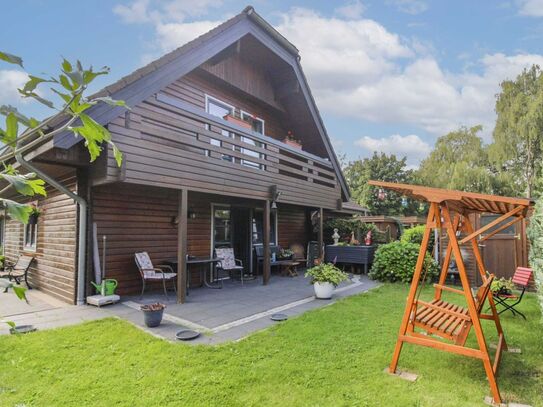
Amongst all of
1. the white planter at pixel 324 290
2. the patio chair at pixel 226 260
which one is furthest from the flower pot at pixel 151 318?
the patio chair at pixel 226 260

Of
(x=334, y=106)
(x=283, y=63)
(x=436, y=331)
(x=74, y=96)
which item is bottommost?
(x=436, y=331)

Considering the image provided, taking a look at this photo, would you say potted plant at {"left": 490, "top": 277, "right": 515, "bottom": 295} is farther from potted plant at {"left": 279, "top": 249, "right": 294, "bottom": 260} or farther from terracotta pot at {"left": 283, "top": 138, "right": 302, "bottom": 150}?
terracotta pot at {"left": 283, "top": 138, "right": 302, "bottom": 150}

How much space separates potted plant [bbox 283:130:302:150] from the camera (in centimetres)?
1051

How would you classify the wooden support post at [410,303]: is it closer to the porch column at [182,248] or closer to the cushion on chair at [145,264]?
the porch column at [182,248]

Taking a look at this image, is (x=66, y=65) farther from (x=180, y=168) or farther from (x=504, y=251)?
(x=504, y=251)

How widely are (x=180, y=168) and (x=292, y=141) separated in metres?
5.22

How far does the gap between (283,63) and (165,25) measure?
10.8ft

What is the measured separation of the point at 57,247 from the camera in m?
6.89

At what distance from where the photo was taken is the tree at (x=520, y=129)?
19516mm

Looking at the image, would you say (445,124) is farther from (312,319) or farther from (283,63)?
(312,319)

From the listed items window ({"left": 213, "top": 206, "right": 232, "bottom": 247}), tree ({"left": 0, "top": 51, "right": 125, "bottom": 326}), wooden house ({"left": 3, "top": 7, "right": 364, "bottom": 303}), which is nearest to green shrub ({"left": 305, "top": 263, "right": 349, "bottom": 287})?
wooden house ({"left": 3, "top": 7, "right": 364, "bottom": 303})

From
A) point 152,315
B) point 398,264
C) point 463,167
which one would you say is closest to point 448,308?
point 152,315

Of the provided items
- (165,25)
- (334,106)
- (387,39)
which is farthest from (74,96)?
(334,106)

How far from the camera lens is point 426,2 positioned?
895 cm
